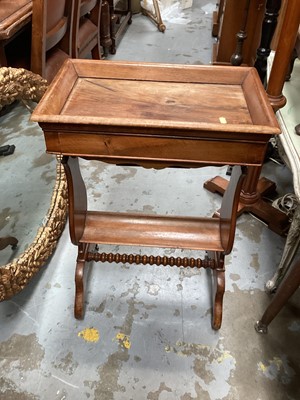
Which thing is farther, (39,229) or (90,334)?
(39,229)

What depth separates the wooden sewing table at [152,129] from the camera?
77 centimetres

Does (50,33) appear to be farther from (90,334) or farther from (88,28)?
(90,334)

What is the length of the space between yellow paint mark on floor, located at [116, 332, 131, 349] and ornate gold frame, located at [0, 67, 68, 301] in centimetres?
37

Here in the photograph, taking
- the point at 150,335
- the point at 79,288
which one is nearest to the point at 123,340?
the point at 150,335

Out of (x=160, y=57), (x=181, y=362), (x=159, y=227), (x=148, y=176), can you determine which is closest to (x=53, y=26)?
(x=148, y=176)

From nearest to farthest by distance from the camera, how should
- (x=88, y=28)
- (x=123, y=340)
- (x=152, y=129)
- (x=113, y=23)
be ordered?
(x=152, y=129) → (x=123, y=340) → (x=88, y=28) → (x=113, y=23)

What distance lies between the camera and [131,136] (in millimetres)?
788

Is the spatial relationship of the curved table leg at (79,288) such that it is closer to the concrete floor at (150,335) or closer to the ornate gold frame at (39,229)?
the concrete floor at (150,335)

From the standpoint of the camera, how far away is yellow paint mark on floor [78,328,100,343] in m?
1.16

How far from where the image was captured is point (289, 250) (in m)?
1.20

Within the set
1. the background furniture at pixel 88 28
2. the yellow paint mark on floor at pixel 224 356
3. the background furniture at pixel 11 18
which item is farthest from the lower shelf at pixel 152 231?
the background furniture at pixel 88 28

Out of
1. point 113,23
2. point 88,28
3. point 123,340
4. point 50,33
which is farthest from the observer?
point 113,23

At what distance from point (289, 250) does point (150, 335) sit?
1.78 ft

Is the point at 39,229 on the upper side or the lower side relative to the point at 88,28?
lower
